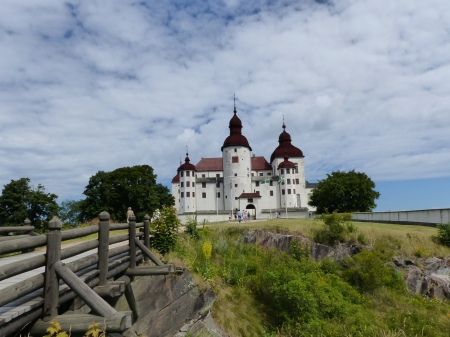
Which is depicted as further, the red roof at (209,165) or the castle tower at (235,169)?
the red roof at (209,165)

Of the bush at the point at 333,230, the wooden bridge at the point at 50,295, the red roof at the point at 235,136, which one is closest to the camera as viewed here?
the wooden bridge at the point at 50,295

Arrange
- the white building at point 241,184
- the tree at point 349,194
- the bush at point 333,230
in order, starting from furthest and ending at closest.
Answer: the white building at point 241,184
the tree at point 349,194
the bush at point 333,230

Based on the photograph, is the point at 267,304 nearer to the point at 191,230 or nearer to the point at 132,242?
the point at 191,230

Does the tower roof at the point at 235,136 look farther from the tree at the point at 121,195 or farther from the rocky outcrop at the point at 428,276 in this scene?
the rocky outcrop at the point at 428,276

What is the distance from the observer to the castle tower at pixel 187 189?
5828 cm

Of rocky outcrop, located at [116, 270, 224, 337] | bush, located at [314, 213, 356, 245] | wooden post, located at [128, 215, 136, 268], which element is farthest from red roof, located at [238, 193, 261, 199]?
wooden post, located at [128, 215, 136, 268]

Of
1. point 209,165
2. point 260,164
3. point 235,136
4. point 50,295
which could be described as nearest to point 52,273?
point 50,295

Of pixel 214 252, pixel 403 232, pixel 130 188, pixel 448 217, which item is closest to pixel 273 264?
pixel 214 252

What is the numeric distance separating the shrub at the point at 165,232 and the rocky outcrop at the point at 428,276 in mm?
11688

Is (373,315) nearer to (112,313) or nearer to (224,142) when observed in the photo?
(112,313)

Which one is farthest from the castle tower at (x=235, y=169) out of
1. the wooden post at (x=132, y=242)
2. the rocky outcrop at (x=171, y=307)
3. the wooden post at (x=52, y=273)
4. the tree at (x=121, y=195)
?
the wooden post at (x=52, y=273)

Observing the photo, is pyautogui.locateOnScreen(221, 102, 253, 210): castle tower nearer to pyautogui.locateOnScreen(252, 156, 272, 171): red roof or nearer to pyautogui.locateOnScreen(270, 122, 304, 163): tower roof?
pyautogui.locateOnScreen(270, 122, 304, 163): tower roof

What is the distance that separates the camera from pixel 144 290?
9.05 metres

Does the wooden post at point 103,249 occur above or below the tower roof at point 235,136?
below
